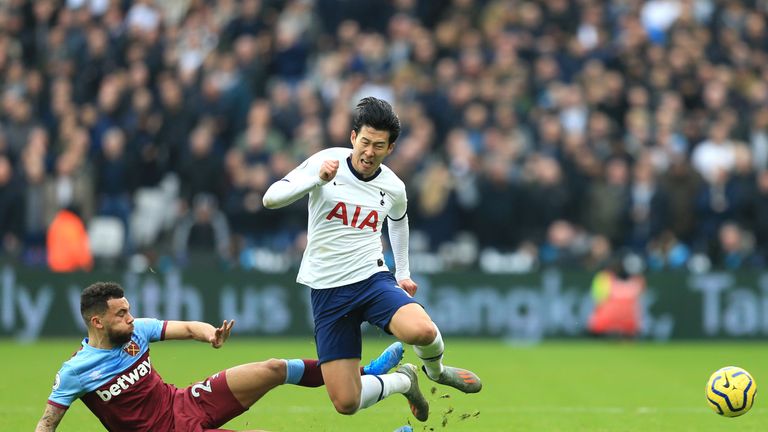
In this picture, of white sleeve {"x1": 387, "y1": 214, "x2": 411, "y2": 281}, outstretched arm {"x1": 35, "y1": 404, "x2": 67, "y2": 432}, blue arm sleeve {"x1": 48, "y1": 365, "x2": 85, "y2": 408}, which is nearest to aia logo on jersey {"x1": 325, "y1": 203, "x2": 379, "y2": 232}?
white sleeve {"x1": 387, "y1": 214, "x2": 411, "y2": 281}

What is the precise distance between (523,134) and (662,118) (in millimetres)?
2190

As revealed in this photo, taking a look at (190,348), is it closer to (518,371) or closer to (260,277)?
(260,277)

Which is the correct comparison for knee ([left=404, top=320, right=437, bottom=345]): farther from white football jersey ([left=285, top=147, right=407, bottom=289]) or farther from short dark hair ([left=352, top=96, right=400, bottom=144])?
short dark hair ([left=352, top=96, right=400, bottom=144])

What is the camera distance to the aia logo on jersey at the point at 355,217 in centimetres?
857

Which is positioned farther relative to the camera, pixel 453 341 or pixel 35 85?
pixel 35 85

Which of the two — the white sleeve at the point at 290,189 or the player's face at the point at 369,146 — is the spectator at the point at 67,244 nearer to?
the player's face at the point at 369,146

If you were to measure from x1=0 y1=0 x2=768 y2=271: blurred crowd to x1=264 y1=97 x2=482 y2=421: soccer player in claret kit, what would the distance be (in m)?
9.51

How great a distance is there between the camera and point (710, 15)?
2202 cm

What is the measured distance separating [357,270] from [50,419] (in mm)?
2303

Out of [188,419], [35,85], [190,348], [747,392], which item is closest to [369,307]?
[188,419]

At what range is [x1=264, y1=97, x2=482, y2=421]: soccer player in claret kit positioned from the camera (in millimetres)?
8375

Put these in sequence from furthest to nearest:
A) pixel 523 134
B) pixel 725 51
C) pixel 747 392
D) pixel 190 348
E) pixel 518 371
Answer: pixel 725 51 < pixel 523 134 < pixel 190 348 < pixel 518 371 < pixel 747 392

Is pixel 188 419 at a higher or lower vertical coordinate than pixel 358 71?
lower

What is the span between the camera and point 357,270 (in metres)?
8.61
